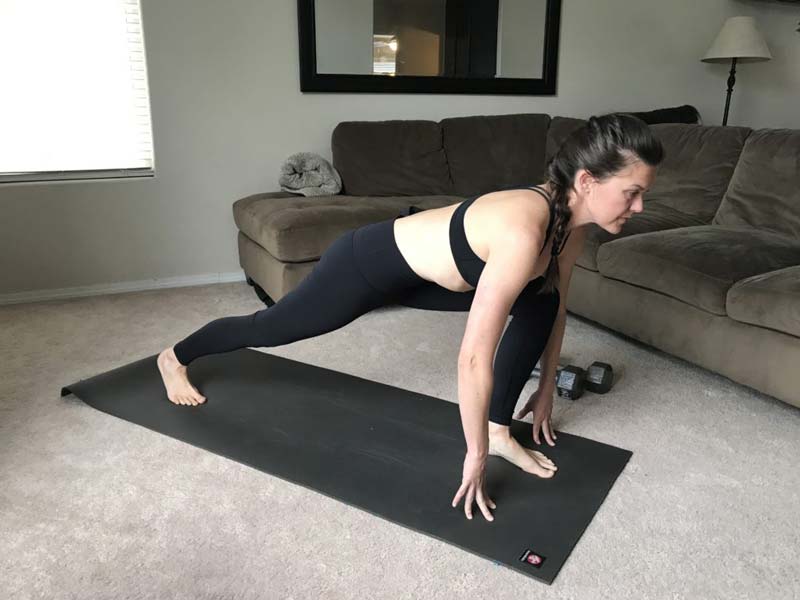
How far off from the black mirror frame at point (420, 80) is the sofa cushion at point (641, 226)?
1.21 metres

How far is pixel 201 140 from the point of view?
3.46 metres

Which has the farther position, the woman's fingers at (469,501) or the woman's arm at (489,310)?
the woman's fingers at (469,501)


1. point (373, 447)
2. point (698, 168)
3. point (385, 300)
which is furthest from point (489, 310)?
point (698, 168)

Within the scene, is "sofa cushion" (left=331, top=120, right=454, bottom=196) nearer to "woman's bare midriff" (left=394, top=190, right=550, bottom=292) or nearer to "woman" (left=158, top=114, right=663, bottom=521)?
"woman" (left=158, top=114, right=663, bottom=521)

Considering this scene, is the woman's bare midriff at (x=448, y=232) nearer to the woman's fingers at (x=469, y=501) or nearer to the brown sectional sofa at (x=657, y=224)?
the woman's fingers at (x=469, y=501)

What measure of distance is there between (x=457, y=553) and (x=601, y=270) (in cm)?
153

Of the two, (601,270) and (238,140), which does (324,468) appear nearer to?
(601,270)

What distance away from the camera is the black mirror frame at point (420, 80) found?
11.5 ft

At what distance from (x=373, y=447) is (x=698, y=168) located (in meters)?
2.17

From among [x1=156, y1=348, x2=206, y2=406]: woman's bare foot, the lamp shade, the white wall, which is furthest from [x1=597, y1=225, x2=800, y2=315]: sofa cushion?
the lamp shade

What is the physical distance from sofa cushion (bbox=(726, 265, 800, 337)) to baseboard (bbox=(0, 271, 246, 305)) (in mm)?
2484

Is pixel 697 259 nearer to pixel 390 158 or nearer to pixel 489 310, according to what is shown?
pixel 489 310

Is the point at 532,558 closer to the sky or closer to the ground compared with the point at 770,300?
closer to the ground

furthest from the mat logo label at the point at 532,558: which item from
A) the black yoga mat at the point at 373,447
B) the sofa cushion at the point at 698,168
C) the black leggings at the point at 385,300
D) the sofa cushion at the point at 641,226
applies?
the sofa cushion at the point at 698,168
